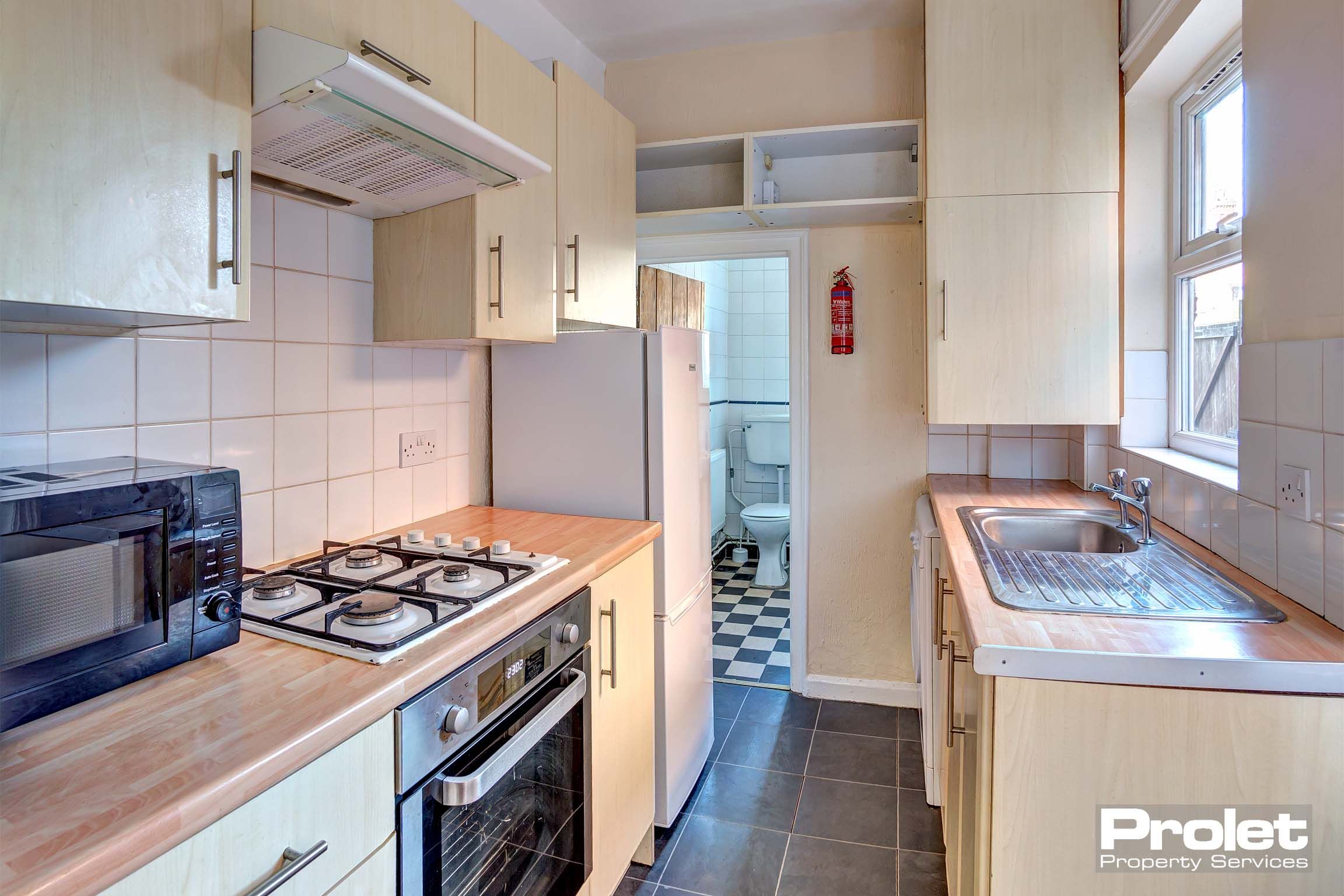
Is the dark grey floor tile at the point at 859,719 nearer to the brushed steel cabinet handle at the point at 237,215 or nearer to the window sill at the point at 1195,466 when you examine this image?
the window sill at the point at 1195,466

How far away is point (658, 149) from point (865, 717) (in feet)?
7.31

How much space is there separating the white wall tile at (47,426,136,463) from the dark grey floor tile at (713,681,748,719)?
211 centimetres

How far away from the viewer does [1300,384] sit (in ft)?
3.93

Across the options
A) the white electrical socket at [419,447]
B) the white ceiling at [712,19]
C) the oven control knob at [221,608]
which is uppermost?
the white ceiling at [712,19]

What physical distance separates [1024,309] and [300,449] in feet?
6.54

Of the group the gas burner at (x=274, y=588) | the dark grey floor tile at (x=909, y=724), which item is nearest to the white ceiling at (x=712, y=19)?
the gas burner at (x=274, y=588)

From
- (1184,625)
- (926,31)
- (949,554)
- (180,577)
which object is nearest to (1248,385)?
(1184,625)

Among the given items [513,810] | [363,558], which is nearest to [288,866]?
[513,810]

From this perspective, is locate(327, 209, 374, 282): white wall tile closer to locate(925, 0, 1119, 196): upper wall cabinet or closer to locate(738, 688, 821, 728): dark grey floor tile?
locate(925, 0, 1119, 196): upper wall cabinet

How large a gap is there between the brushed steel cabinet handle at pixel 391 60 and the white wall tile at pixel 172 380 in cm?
61

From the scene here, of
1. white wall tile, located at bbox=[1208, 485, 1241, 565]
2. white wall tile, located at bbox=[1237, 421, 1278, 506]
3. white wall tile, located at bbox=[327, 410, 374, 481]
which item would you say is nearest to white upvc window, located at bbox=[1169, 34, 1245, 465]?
white wall tile, located at bbox=[1208, 485, 1241, 565]

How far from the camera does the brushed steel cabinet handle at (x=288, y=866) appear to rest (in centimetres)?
79

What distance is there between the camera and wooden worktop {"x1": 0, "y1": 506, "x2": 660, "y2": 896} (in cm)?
65

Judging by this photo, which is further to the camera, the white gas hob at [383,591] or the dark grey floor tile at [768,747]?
the dark grey floor tile at [768,747]
